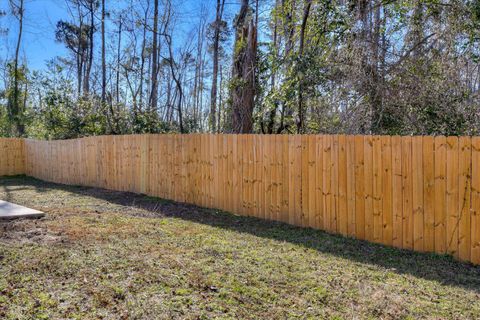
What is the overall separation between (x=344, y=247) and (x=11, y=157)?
12.6 metres

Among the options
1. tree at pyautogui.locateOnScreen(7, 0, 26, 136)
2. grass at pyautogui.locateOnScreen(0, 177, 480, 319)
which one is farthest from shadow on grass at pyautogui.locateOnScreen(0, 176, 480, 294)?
tree at pyautogui.locateOnScreen(7, 0, 26, 136)

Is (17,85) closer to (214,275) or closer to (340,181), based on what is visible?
(340,181)

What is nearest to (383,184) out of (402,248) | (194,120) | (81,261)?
(402,248)

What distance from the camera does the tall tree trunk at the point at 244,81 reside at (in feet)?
24.4

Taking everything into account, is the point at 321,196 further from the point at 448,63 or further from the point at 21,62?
the point at 21,62

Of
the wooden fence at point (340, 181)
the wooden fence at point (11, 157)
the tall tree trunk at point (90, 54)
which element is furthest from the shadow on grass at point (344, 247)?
the tall tree trunk at point (90, 54)

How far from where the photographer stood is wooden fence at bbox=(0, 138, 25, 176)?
43.1 ft

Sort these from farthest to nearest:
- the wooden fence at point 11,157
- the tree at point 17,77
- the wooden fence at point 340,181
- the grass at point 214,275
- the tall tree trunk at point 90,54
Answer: the tree at point 17,77 < the tall tree trunk at point 90,54 < the wooden fence at point 11,157 < the wooden fence at point 340,181 < the grass at point 214,275

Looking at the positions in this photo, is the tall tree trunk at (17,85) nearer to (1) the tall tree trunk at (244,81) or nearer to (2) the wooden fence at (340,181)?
(2) the wooden fence at (340,181)

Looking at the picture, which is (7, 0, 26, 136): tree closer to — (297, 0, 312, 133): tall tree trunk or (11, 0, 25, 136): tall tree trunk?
(11, 0, 25, 136): tall tree trunk

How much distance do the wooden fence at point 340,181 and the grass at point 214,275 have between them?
22 centimetres

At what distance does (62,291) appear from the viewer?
271cm

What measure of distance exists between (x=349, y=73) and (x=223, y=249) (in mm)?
3555

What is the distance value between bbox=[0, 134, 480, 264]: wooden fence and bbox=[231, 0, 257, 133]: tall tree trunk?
1.37 m
